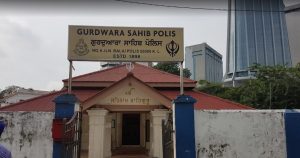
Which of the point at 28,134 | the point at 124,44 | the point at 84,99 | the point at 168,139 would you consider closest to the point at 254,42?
the point at 84,99

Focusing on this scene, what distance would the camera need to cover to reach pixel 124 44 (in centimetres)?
817

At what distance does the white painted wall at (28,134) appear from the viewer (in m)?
7.59

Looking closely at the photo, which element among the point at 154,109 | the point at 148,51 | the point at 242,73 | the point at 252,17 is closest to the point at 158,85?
the point at 154,109

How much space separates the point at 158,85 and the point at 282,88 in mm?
10213

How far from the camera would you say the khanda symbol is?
8227 mm

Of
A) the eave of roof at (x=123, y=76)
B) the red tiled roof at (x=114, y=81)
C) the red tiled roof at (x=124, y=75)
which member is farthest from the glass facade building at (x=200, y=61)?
the red tiled roof at (x=114, y=81)

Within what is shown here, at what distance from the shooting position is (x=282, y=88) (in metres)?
22.1

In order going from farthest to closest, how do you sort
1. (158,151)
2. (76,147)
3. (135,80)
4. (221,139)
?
(158,151), (135,80), (221,139), (76,147)

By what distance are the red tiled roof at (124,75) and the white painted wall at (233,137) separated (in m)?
8.24

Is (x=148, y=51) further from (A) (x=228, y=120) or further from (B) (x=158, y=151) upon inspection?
(B) (x=158, y=151)

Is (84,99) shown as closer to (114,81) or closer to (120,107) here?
(120,107)

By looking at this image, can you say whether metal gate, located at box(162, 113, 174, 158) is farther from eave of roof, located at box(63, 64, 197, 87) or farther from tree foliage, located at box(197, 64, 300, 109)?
tree foliage, located at box(197, 64, 300, 109)

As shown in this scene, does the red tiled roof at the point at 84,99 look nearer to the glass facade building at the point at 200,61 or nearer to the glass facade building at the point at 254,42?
the glass facade building at the point at 200,61

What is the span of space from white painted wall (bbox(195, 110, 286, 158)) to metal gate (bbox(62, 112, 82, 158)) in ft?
8.69
